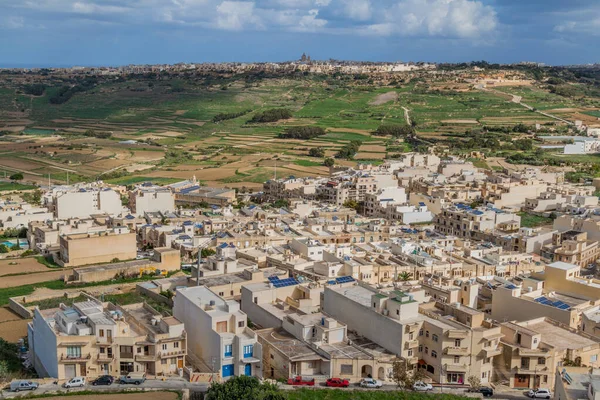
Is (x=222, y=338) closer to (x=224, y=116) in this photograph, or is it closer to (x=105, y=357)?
(x=105, y=357)

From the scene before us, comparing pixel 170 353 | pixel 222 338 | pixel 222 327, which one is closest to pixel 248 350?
pixel 222 338

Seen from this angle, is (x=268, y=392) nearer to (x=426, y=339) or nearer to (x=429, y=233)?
(x=426, y=339)

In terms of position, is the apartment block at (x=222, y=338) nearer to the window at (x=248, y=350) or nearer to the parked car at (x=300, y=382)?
the window at (x=248, y=350)

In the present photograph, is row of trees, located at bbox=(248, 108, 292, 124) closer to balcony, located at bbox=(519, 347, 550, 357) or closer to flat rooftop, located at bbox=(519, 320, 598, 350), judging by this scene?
flat rooftop, located at bbox=(519, 320, 598, 350)

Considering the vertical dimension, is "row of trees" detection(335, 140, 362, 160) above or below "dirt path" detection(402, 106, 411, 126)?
below

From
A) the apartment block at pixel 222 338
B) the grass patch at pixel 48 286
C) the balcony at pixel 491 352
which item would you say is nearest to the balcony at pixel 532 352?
the balcony at pixel 491 352

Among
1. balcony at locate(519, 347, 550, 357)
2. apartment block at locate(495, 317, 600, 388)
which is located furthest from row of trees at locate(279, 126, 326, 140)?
balcony at locate(519, 347, 550, 357)
